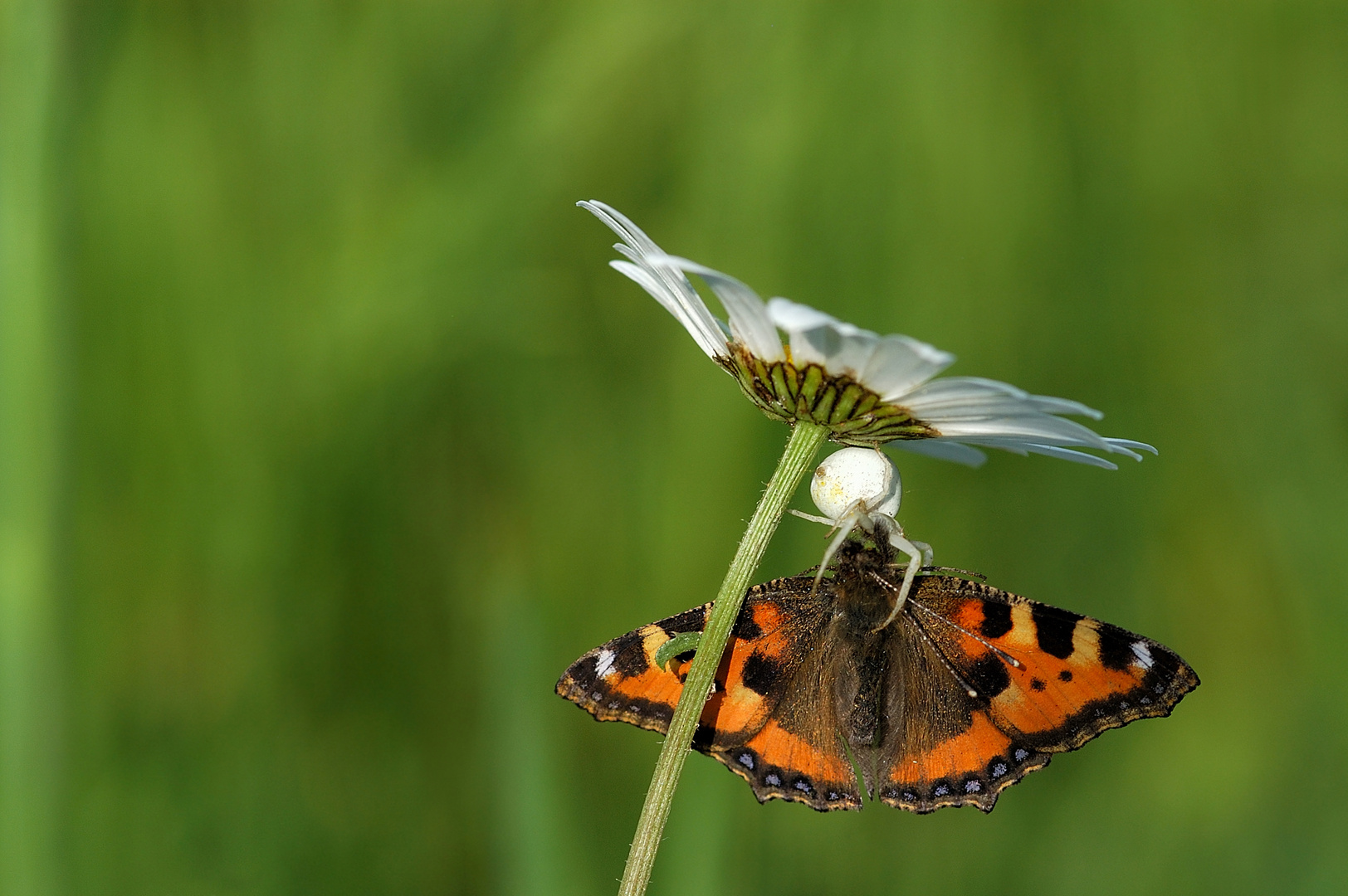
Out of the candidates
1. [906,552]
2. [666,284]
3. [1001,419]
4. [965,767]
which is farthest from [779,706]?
[666,284]

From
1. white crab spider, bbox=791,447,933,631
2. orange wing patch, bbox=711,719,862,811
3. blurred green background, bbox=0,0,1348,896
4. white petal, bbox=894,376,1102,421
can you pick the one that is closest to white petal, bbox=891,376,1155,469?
white petal, bbox=894,376,1102,421

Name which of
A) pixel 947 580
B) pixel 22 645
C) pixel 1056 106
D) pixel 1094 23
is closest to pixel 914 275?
pixel 1056 106

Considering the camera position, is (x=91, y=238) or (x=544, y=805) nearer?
(x=544, y=805)

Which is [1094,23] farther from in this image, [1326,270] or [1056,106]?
[1326,270]

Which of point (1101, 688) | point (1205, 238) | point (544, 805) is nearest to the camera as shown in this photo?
point (1101, 688)

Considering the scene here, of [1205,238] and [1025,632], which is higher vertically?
[1205,238]

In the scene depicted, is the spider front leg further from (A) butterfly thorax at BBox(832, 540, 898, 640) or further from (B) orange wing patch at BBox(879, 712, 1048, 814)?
(B) orange wing patch at BBox(879, 712, 1048, 814)

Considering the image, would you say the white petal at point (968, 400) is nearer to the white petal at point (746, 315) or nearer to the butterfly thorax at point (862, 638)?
the white petal at point (746, 315)
